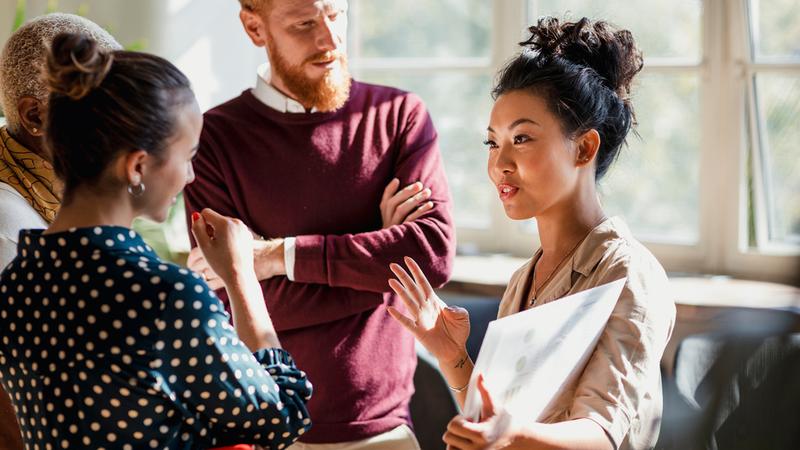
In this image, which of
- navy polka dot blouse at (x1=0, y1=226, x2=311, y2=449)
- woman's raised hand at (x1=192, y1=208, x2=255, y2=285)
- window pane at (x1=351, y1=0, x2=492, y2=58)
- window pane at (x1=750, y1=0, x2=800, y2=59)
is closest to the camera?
navy polka dot blouse at (x1=0, y1=226, x2=311, y2=449)

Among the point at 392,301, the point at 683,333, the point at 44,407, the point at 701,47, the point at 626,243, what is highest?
the point at 701,47

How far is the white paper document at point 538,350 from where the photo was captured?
1.34 metres

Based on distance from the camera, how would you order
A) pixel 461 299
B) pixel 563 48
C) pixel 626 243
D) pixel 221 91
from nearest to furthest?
pixel 626 243 → pixel 563 48 → pixel 461 299 → pixel 221 91

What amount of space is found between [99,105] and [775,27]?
107 inches

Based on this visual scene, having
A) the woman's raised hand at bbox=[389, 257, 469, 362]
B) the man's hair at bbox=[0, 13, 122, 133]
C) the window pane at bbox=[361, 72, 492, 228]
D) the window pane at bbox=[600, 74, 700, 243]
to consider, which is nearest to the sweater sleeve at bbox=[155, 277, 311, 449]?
the woman's raised hand at bbox=[389, 257, 469, 362]

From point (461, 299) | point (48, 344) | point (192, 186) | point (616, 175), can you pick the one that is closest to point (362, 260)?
point (192, 186)

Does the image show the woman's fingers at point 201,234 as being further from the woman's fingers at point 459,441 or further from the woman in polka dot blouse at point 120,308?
the woman's fingers at point 459,441

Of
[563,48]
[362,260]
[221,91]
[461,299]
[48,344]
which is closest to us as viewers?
[48,344]

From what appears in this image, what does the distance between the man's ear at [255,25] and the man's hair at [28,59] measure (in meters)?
0.48

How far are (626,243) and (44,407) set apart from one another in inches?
37.1

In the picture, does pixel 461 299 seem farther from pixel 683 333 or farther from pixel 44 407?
pixel 44 407

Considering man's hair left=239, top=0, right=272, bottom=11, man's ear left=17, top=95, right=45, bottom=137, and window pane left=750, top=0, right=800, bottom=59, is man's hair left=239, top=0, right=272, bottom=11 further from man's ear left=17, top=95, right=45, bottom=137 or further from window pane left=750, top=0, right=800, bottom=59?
window pane left=750, top=0, right=800, bottom=59

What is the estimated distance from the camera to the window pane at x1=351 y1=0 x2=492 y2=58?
393 centimetres

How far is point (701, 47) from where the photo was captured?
3.43m
